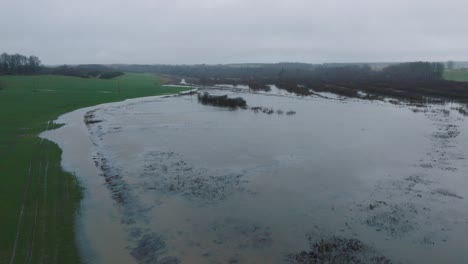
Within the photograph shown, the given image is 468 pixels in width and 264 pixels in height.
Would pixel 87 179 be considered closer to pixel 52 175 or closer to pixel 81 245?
pixel 52 175

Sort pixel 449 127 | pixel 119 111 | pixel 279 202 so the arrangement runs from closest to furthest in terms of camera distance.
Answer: pixel 279 202 → pixel 449 127 → pixel 119 111

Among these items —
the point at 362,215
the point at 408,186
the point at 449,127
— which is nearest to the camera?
the point at 362,215

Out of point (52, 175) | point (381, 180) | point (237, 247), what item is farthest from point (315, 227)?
point (52, 175)

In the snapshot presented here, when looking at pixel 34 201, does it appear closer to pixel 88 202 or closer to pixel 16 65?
pixel 88 202

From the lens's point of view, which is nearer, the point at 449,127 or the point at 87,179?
the point at 87,179

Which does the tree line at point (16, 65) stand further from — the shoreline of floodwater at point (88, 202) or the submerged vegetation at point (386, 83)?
the shoreline of floodwater at point (88, 202)

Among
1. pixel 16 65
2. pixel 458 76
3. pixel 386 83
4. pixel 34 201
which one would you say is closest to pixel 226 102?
pixel 34 201
